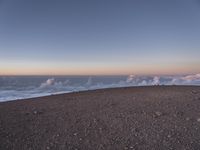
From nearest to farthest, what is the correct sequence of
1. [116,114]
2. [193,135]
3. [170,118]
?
1. [193,135]
2. [170,118]
3. [116,114]

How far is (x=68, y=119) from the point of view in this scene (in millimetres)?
7414

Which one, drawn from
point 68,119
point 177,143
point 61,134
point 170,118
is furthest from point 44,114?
point 177,143

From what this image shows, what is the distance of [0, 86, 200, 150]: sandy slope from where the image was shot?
18.0 ft

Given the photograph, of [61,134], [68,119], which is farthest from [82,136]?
[68,119]

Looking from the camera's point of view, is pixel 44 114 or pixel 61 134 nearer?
pixel 61 134

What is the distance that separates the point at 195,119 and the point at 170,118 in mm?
665

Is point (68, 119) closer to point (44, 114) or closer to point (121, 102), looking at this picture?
point (44, 114)

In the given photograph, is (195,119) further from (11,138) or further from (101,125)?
(11,138)

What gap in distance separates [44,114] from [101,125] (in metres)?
2.39

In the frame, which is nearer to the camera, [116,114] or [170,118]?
[170,118]

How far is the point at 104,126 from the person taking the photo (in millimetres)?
6617

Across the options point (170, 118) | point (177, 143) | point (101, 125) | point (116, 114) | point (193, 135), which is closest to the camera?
point (177, 143)

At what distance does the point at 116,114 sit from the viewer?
309 inches

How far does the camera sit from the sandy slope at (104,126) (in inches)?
216
